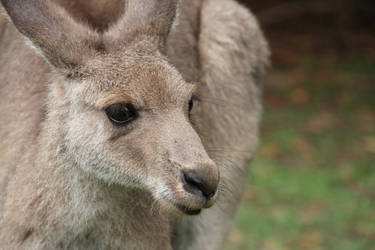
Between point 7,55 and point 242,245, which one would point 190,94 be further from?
point 242,245

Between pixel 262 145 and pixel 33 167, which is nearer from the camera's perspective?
pixel 33 167

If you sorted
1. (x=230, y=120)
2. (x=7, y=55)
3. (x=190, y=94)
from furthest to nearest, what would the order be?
(x=230, y=120) → (x=7, y=55) → (x=190, y=94)

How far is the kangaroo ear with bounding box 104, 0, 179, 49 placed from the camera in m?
4.48

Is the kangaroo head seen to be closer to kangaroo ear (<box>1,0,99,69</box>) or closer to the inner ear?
kangaroo ear (<box>1,0,99,69</box>)

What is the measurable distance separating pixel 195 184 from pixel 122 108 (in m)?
0.60

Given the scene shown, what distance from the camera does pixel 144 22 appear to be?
15.1ft

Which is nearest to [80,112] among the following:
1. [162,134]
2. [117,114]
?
[117,114]

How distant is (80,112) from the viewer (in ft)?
14.0

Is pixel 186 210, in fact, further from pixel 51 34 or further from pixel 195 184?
pixel 51 34

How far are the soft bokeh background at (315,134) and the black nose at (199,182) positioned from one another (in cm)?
412

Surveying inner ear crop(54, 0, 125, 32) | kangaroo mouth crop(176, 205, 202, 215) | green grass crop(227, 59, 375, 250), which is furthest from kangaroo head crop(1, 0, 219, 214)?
green grass crop(227, 59, 375, 250)

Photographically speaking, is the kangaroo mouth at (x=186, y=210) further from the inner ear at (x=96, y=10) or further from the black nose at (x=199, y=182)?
the inner ear at (x=96, y=10)

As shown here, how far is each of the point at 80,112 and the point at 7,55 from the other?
147 centimetres

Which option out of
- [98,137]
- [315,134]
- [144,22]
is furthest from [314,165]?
[98,137]
